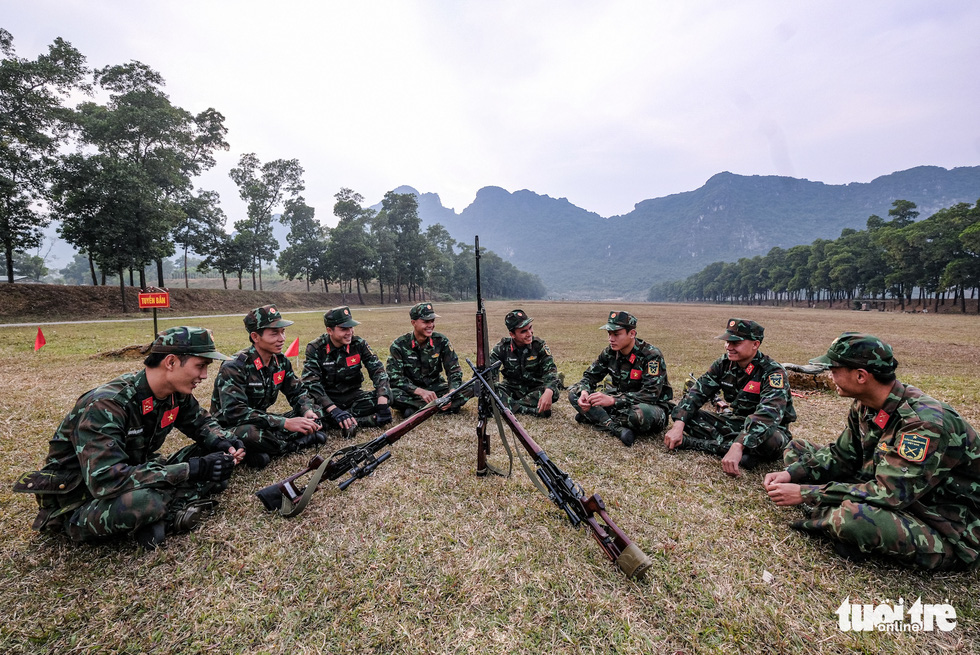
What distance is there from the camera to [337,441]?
561 centimetres

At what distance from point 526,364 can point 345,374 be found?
316 centimetres

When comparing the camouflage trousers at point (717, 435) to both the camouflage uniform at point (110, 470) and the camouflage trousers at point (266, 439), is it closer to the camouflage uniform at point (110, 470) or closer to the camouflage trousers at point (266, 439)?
the camouflage trousers at point (266, 439)

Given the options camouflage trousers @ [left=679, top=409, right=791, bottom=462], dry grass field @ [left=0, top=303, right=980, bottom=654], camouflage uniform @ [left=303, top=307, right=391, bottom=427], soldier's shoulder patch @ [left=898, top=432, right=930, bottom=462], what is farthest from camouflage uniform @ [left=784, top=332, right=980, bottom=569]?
camouflage uniform @ [left=303, top=307, right=391, bottom=427]

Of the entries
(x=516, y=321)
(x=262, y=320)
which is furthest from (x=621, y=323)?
(x=262, y=320)

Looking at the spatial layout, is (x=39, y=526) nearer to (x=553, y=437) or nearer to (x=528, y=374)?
(x=553, y=437)

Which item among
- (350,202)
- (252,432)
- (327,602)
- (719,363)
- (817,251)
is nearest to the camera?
(327,602)

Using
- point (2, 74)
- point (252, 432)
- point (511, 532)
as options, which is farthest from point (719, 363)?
point (2, 74)

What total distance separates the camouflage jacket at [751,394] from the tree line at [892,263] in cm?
5744

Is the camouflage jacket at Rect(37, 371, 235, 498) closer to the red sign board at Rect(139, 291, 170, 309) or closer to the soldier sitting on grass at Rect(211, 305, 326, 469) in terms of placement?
the soldier sitting on grass at Rect(211, 305, 326, 469)

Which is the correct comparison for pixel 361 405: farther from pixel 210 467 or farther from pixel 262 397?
pixel 210 467

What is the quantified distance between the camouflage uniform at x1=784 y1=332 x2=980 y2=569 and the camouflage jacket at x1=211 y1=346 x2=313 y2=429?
5553mm

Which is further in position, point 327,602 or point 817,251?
point 817,251

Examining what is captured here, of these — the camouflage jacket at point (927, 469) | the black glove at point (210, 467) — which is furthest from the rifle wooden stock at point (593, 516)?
the black glove at point (210, 467)

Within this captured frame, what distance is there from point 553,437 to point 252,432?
4.04 metres
